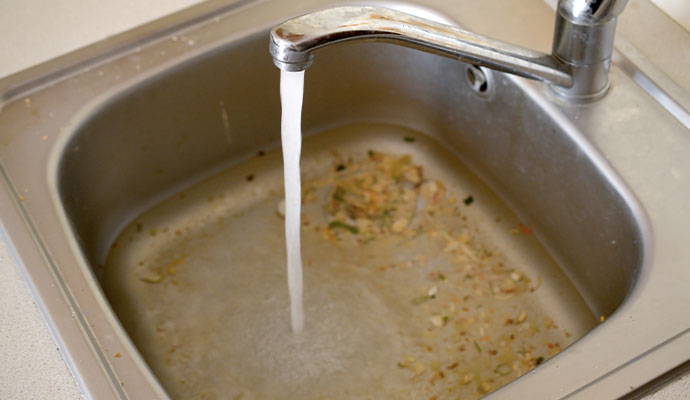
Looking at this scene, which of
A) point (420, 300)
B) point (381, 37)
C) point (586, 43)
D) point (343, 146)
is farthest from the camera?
point (343, 146)

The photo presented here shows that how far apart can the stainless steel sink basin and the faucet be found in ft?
0.14

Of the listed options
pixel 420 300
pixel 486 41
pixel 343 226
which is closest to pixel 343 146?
pixel 343 226

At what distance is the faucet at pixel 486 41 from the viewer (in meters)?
0.61

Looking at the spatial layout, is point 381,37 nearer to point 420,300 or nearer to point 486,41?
point 486,41

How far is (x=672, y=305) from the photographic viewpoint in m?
0.69

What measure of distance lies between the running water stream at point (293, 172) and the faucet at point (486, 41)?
3.0 inches

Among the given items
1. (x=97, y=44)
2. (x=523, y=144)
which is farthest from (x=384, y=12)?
(x=97, y=44)

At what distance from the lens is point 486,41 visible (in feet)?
2.38

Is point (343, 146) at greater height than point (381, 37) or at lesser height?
lesser

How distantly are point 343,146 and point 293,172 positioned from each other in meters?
0.31

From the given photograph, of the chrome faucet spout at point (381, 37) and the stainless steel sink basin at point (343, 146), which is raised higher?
the chrome faucet spout at point (381, 37)

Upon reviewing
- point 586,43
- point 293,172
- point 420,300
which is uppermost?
point 586,43

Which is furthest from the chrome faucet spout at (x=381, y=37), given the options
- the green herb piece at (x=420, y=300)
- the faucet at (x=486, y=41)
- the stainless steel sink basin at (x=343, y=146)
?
the green herb piece at (x=420, y=300)

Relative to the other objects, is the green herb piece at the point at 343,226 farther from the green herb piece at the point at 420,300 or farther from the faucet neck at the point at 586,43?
the faucet neck at the point at 586,43
